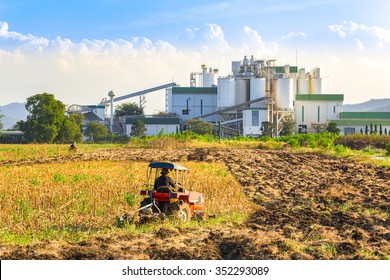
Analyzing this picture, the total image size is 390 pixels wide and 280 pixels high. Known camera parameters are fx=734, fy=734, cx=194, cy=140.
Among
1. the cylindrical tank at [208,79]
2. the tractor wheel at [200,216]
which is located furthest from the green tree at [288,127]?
the tractor wheel at [200,216]

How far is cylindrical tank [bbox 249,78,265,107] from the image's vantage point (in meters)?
98.9

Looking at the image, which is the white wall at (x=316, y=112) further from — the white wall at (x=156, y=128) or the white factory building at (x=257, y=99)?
the white wall at (x=156, y=128)

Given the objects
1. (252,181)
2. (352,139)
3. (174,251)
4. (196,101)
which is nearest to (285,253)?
(174,251)

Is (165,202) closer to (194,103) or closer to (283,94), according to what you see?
(283,94)

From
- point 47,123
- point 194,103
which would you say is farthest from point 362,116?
point 47,123

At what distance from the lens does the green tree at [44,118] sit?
239 ft

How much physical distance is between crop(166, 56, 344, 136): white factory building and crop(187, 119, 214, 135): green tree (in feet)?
12.8

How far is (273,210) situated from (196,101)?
88998mm

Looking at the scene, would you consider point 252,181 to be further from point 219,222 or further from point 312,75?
point 312,75

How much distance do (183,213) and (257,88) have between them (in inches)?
3388

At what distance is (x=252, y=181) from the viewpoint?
25.1m

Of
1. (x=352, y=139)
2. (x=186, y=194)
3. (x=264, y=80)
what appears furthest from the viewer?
(x=264, y=80)

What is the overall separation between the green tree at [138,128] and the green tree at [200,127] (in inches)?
242

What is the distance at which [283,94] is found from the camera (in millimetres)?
97062
